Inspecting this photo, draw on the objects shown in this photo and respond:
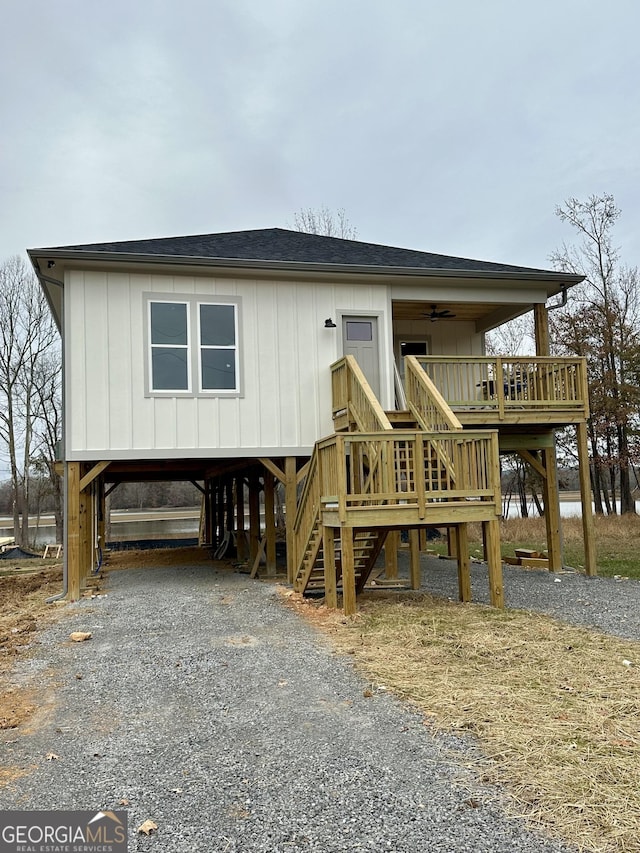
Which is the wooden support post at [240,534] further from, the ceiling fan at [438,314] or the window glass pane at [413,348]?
the ceiling fan at [438,314]

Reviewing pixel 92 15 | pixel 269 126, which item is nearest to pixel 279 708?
pixel 92 15

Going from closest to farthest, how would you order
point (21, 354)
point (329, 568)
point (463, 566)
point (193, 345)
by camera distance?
point (329, 568) → point (463, 566) → point (193, 345) → point (21, 354)

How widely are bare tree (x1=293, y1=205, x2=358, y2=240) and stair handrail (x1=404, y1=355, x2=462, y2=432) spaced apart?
2240 centimetres

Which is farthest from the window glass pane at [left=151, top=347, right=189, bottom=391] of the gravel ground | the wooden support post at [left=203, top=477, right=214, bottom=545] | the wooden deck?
the wooden support post at [left=203, top=477, right=214, bottom=545]

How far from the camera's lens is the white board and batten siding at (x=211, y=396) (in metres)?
10.9

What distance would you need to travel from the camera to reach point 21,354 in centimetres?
2972

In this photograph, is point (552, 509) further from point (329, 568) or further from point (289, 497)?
point (329, 568)

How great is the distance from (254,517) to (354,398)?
18.0ft

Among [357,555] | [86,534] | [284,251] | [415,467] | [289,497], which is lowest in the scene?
[357,555]

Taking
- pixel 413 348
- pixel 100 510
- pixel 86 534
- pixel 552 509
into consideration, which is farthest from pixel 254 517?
pixel 552 509

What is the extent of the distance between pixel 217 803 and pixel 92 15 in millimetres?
14862

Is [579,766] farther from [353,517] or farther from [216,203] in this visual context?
[216,203]

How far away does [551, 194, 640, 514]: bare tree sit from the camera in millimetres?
26861

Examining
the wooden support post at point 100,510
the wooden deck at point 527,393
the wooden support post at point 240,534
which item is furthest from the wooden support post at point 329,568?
the wooden support post at point 100,510
